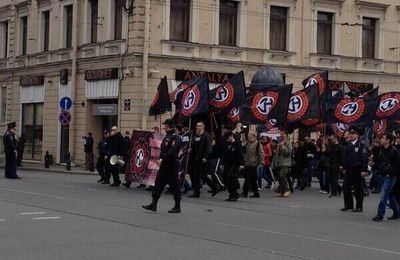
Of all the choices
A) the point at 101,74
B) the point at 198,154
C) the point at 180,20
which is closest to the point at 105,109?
the point at 101,74

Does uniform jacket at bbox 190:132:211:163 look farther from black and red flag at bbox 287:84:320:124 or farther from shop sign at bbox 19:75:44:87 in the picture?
shop sign at bbox 19:75:44:87

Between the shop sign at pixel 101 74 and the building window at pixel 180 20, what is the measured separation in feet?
9.86

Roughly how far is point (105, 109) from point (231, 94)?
12770 millimetres

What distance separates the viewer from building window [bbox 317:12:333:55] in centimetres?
3691

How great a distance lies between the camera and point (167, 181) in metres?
14.8

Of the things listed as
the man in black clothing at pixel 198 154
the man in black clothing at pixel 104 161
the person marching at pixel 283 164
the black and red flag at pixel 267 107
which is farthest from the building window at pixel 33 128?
the man in black clothing at pixel 198 154

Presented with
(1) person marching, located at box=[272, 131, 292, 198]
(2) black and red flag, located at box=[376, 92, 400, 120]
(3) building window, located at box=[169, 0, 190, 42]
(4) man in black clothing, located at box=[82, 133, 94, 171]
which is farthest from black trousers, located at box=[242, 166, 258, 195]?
(3) building window, located at box=[169, 0, 190, 42]

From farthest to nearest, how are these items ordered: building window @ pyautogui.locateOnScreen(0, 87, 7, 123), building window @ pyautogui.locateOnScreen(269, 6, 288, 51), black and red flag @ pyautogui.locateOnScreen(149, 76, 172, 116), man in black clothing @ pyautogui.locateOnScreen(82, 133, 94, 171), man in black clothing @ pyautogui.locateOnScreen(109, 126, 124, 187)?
building window @ pyautogui.locateOnScreen(0, 87, 7, 123) < building window @ pyautogui.locateOnScreen(269, 6, 288, 51) < man in black clothing @ pyautogui.locateOnScreen(82, 133, 94, 171) < black and red flag @ pyautogui.locateOnScreen(149, 76, 172, 116) < man in black clothing @ pyautogui.locateOnScreen(109, 126, 124, 187)

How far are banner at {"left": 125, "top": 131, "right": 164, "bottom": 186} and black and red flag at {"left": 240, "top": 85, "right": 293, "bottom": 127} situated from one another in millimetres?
3136

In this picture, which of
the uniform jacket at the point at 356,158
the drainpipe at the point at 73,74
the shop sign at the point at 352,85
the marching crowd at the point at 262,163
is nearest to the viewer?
the marching crowd at the point at 262,163

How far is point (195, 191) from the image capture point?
61.7 feet

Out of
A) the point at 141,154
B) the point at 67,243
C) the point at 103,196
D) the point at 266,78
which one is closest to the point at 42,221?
the point at 67,243

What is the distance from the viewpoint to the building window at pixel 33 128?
39.0 meters

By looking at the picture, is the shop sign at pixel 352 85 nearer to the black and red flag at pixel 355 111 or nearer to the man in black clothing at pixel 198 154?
the black and red flag at pixel 355 111
